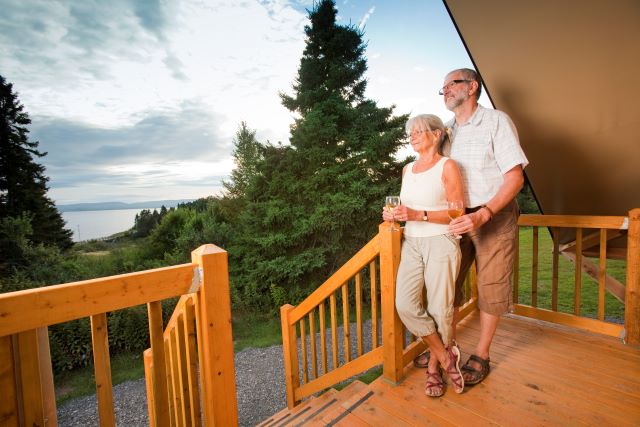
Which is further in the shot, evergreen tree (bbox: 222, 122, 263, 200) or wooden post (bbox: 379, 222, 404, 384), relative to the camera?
evergreen tree (bbox: 222, 122, 263, 200)

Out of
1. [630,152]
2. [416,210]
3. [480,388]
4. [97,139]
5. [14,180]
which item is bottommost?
[480,388]

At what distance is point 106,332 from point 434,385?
1.74m

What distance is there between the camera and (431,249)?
1.63m

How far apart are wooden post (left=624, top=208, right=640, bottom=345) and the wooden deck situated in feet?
0.41

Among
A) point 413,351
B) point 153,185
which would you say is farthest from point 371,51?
point 153,185

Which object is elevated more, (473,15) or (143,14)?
(143,14)

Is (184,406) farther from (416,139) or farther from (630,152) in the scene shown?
(630,152)

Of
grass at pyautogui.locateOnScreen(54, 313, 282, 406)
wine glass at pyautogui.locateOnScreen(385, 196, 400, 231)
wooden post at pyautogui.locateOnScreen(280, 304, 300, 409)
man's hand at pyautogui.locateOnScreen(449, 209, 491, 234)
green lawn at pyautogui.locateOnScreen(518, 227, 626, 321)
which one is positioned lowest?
grass at pyautogui.locateOnScreen(54, 313, 282, 406)

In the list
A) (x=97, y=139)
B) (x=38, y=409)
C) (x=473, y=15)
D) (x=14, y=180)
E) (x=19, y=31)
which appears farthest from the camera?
(x=97, y=139)

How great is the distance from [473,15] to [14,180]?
1395 centimetres

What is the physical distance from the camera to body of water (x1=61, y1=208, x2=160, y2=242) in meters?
11.0

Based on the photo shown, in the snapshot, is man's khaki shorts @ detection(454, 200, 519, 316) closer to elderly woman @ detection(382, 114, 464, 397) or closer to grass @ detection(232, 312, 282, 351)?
elderly woman @ detection(382, 114, 464, 397)

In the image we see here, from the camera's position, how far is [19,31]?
Result: 6.70m

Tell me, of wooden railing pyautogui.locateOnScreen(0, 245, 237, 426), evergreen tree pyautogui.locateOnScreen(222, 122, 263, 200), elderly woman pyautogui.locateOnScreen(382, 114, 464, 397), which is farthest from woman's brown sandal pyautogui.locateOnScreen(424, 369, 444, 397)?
evergreen tree pyautogui.locateOnScreen(222, 122, 263, 200)
